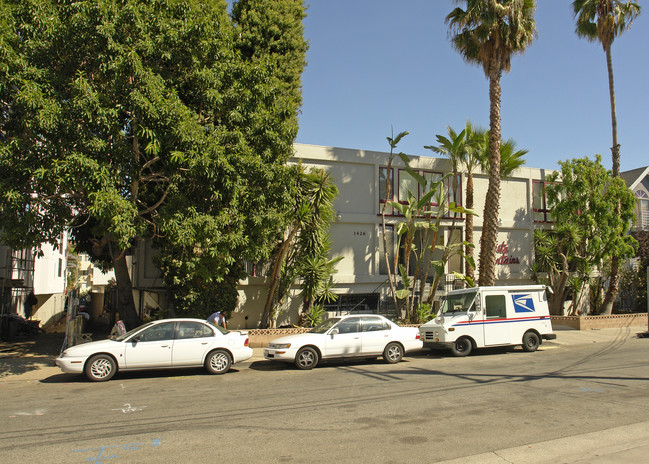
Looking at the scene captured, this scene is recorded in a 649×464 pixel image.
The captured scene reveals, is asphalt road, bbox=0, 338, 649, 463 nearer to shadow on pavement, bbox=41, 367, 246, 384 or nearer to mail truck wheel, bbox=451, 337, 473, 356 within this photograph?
shadow on pavement, bbox=41, 367, 246, 384

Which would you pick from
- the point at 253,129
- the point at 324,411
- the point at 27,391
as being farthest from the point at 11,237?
the point at 324,411

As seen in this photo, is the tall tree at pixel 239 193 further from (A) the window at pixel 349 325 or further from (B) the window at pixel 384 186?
(B) the window at pixel 384 186

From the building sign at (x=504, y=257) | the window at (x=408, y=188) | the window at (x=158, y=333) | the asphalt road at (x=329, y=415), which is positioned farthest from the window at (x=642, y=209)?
the window at (x=158, y=333)

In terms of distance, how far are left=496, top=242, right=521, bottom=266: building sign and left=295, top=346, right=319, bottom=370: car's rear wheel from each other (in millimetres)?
13855

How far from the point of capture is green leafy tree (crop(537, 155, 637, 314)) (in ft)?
73.0

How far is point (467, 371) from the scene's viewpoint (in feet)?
39.7

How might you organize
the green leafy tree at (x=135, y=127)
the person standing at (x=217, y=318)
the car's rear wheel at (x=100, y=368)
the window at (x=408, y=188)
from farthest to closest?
the window at (x=408, y=188) < the person standing at (x=217, y=318) < the green leafy tree at (x=135, y=127) < the car's rear wheel at (x=100, y=368)

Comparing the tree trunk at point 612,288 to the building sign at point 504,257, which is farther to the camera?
the building sign at point 504,257

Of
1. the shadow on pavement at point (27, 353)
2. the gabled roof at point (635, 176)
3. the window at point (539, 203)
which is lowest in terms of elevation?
the shadow on pavement at point (27, 353)

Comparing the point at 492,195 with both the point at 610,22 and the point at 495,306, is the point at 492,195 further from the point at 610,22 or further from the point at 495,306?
the point at 610,22

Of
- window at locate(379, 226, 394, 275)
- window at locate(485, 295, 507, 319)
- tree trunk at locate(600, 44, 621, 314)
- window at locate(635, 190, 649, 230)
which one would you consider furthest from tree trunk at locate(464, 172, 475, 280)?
window at locate(635, 190, 649, 230)

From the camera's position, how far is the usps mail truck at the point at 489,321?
14898 millimetres

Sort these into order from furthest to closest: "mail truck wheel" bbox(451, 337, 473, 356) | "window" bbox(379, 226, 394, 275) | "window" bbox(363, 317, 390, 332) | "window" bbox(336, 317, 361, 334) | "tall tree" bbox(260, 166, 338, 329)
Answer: "window" bbox(379, 226, 394, 275) → "tall tree" bbox(260, 166, 338, 329) → "mail truck wheel" bbox(451, 337, 473, 356) → "window" bbox(363, 317, 390, 332) → "window" bbox(336, 317, 361, 334)

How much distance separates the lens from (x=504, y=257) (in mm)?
23750
